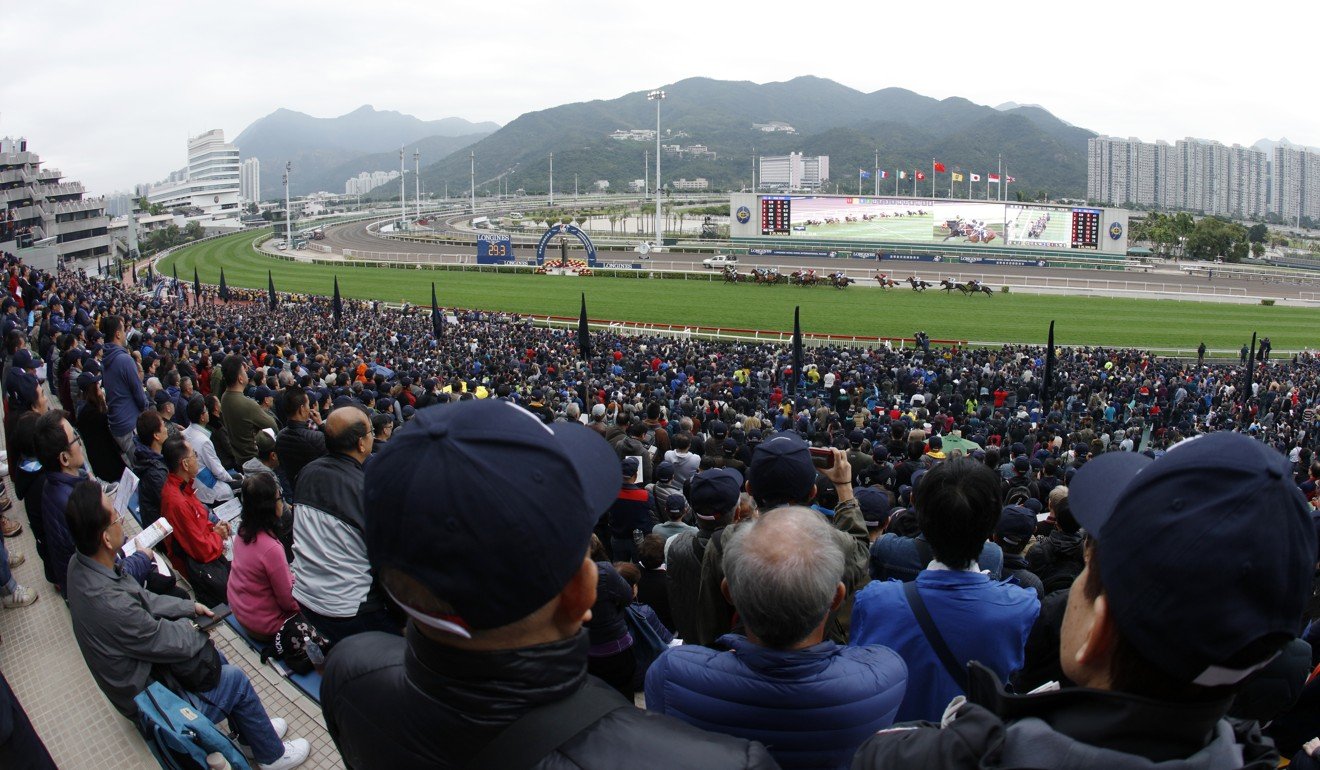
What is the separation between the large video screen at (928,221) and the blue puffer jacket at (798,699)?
73.3m

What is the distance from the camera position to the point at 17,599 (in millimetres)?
5105

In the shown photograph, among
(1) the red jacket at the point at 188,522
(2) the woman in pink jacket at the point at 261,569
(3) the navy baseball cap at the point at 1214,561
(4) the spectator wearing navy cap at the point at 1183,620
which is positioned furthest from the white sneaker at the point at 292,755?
(3) the navy baseball cap at the point at 1214,561

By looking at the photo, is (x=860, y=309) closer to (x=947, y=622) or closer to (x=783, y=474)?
(x=783, y=474)

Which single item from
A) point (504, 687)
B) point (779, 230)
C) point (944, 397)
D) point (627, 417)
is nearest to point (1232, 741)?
point (504, 687)

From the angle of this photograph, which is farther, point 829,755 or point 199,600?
point 199,600

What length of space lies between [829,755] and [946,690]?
2.57 feet

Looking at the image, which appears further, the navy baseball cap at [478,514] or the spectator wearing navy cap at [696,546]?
the spectator wearing navy cap at [696,546]

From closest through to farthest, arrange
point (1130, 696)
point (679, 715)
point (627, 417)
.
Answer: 1. point (1130, 696)
2. point (679, 715)
3. point (627, 417)

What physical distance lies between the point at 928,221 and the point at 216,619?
254 ft

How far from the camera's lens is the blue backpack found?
11.1ft

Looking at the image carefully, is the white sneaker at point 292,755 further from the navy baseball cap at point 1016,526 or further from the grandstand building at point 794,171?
the grandstand building at point 794,171

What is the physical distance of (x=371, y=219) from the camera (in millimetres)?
128625

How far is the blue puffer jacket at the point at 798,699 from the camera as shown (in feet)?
6.93

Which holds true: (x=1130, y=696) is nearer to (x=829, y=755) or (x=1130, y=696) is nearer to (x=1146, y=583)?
(x=1146, y=583)
